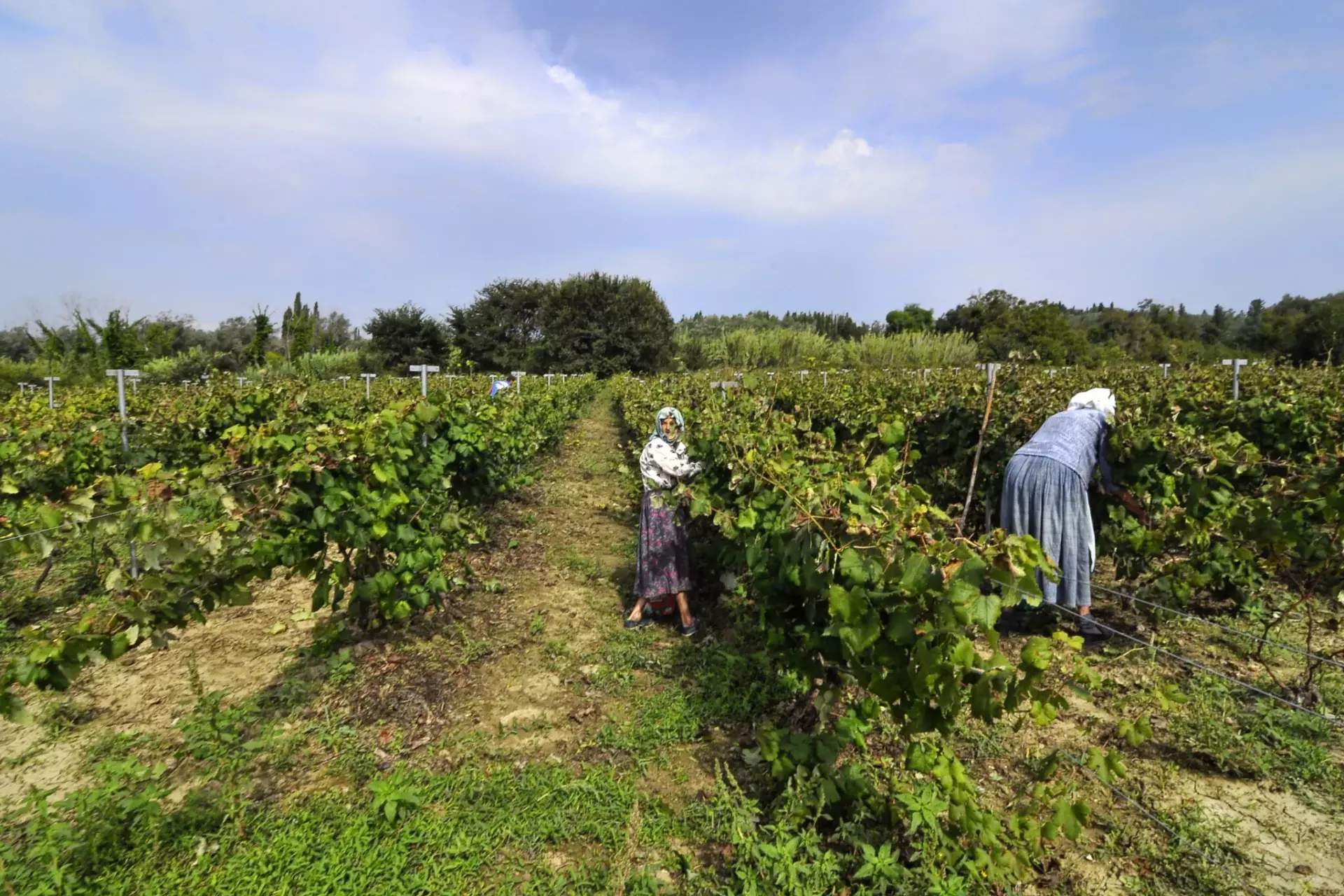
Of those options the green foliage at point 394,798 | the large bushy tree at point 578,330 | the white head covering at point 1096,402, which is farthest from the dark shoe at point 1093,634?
the large bushy tree at point 578,330

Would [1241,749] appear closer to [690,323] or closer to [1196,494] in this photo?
[1196,494]

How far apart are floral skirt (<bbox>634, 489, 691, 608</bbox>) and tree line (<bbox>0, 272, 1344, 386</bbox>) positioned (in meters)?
18.9

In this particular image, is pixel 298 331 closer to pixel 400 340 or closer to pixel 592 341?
pixel 400 340

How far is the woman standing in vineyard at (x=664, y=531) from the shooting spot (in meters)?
4.30

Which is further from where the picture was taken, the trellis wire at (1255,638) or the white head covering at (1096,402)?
the white head covering at (1096,402)

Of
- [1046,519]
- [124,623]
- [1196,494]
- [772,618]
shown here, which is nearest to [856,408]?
[1046,519]

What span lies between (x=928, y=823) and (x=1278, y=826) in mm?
1370

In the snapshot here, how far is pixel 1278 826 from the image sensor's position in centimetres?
231

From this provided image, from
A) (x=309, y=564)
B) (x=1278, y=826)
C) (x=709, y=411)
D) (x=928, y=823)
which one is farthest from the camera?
(x=709, y=411)

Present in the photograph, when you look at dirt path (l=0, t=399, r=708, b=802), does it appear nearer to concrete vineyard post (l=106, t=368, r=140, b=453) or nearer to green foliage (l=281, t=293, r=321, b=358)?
concrete vineyard post (l=106, t=368, r=140, b=453)

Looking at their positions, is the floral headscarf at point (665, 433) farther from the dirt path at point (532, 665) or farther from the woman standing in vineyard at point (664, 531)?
the dirt path at point (532, 665)

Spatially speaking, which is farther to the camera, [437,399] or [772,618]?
[437,399]

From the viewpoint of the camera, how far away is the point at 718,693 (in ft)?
11.1

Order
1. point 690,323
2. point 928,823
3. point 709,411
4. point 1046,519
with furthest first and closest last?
point 690,323
point 709,411
point 1046,519
point 928,823
